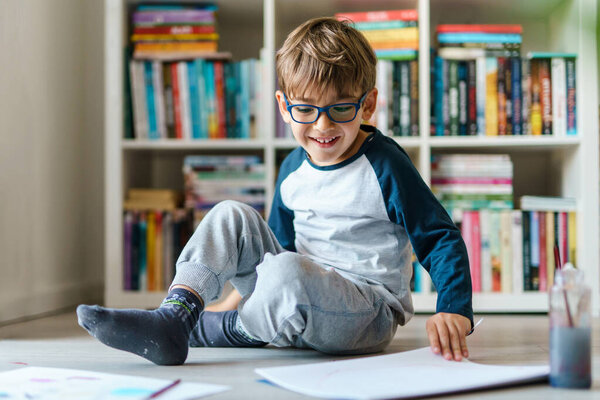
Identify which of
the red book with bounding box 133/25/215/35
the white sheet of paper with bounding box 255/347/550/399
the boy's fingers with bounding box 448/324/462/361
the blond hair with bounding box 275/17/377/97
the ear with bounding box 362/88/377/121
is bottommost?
the white sheet of paper with bounding box 255/347/550/399

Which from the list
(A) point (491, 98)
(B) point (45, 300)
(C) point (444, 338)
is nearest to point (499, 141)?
(A) point (491, 98)

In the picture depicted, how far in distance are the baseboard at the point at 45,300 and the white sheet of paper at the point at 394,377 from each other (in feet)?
3.01

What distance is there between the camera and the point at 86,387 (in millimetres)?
757

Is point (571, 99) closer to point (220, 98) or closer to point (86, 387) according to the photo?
point (220, 98)

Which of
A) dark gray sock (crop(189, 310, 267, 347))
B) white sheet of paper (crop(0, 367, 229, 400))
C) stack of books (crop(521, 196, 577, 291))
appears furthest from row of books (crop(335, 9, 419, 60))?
white sheet of paper (crop(0, 367, 229, 400))

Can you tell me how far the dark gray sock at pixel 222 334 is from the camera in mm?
1113

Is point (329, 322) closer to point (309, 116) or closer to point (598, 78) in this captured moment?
point (309, 116)

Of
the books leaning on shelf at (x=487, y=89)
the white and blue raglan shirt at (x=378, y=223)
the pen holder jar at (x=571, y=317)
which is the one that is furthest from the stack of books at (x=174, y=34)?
the pen holder jar at (x=571, y=317)

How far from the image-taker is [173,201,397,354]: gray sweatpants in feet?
3.05

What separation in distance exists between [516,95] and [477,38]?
183 mm

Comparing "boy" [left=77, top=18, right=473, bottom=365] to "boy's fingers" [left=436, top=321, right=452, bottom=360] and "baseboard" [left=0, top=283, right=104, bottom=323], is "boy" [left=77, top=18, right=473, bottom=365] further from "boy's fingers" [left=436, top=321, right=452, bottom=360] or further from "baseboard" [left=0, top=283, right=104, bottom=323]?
"baseboard" [left=0, top=283, right=104, bottom=323]

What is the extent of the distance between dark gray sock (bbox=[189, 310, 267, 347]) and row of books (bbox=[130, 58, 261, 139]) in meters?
0.73

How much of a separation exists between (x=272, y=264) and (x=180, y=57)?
99 centimetres

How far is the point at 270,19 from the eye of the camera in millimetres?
1716
